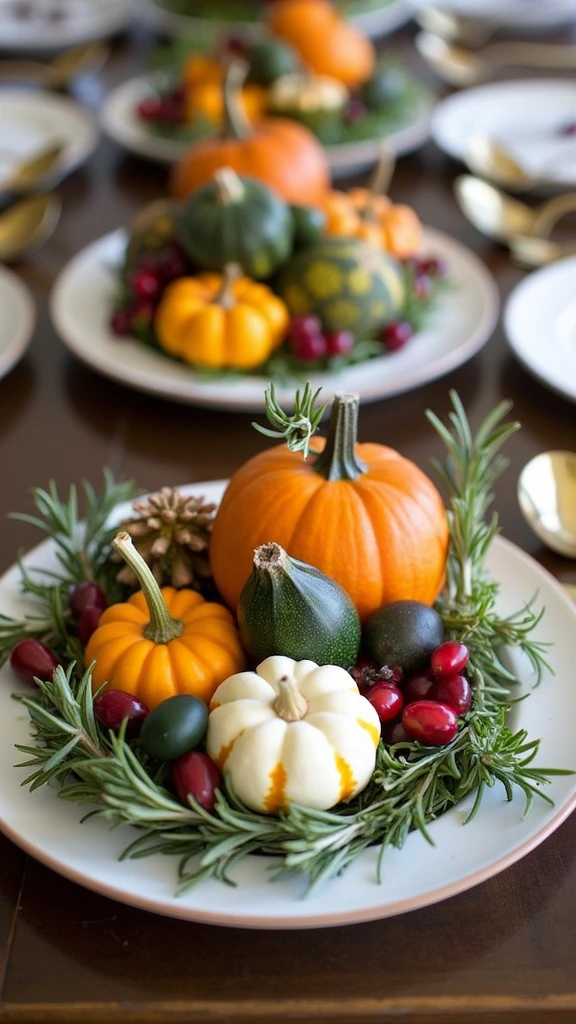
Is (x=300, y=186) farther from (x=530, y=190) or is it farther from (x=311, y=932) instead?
(x=311, y=932)

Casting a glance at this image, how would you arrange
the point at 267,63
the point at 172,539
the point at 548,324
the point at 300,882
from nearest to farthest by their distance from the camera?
1. the point at 300,882
2. the point at 172,539
3. the point at 548,324
4. the point at 267,63

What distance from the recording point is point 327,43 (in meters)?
1.83

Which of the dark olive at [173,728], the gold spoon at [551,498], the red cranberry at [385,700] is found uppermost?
the dark olive at [173,728]

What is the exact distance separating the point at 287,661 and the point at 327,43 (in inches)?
55.7

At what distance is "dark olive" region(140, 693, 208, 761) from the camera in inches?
26.1

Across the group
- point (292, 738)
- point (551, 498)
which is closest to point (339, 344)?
point (551, 498)

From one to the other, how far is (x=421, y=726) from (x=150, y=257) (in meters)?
0.75

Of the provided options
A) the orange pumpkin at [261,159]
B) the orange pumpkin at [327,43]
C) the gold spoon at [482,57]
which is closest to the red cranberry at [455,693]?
the orange pumpkin at [261,159]

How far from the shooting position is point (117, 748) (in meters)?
0.65

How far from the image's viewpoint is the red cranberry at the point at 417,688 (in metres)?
0.73

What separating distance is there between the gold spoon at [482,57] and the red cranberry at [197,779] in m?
1.67

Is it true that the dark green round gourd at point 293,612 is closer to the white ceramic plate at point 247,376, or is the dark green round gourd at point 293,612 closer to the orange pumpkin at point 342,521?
the orange pumpkin at point 342,521

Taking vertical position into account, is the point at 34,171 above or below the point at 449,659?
below

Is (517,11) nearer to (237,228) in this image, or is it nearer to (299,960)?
(237,228)
